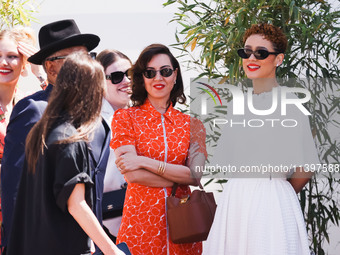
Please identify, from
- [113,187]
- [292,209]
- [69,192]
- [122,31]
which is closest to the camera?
[69,192]

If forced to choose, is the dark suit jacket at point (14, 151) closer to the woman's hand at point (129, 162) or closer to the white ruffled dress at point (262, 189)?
the woman's hand at point (129, 162)

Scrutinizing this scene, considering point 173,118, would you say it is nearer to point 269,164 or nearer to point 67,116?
point 269,164

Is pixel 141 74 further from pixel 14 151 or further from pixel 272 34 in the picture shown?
pixel 14 151

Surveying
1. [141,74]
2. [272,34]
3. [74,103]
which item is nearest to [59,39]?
[141,74]

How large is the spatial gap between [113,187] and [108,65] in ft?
2.93

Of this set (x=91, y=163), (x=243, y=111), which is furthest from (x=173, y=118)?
(x=91, y=163)

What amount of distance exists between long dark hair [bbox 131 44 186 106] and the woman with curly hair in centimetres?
50

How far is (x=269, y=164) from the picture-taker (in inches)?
140

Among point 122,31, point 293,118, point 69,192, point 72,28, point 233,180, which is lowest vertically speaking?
point 69,192

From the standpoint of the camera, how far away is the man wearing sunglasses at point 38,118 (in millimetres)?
3080

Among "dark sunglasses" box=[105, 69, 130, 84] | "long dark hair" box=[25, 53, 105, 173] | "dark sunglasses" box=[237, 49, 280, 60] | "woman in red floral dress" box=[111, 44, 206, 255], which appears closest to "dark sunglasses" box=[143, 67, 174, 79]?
"woman in red floral dress" box=[111, 44, 206, 255]

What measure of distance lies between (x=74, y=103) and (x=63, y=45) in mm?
907

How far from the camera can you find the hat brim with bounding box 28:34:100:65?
145 inches

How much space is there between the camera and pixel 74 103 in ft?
9.48
